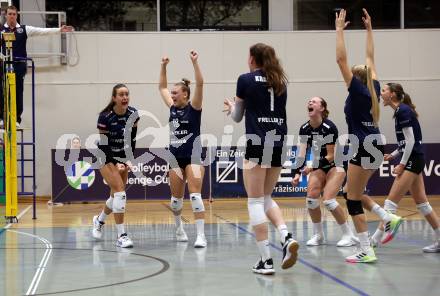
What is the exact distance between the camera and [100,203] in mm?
16734

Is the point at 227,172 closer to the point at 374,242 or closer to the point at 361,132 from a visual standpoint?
the point at 374,242

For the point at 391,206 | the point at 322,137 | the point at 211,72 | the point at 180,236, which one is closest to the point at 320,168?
the point at 322,137

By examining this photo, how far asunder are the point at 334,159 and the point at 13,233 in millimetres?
4833

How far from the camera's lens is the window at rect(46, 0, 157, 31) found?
18938 millimetres

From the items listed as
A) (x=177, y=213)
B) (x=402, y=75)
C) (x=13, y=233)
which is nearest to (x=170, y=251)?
(x=177, y=213)

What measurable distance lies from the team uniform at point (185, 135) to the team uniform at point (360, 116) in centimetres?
236

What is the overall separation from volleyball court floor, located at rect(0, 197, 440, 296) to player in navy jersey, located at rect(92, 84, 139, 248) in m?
0.59

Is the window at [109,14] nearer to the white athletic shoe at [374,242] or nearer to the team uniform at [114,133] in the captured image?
the team uniform at [114,133]

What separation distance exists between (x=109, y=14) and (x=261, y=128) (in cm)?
1352

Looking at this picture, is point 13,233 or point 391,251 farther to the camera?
point 13,233

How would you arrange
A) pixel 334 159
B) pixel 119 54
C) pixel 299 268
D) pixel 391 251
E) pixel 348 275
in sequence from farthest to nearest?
pixel 119 54 < pixel 334 159 < pixel 391 251 < pixel 299 268 < pixel 348 275

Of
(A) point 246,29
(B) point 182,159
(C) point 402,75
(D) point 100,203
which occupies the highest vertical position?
(A) point 246,29

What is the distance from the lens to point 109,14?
19.0m

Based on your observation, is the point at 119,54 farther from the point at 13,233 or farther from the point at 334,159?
the point at 334,159
